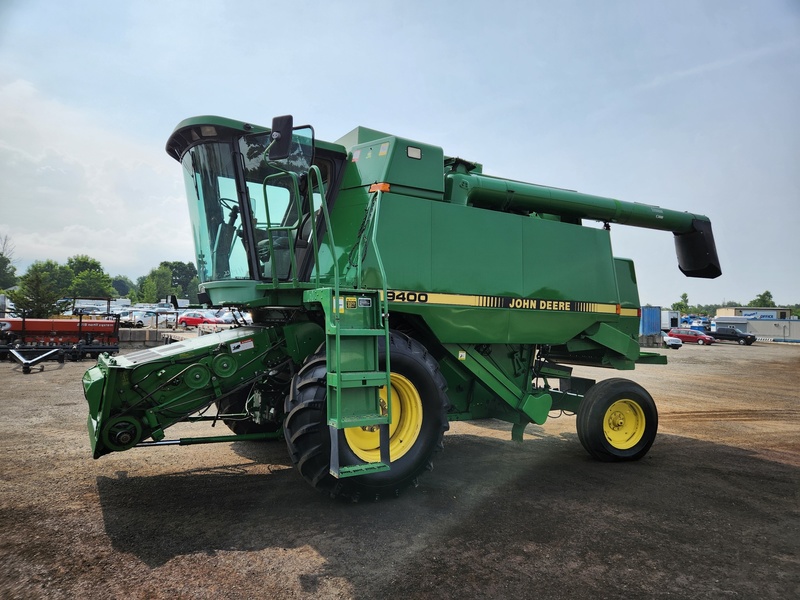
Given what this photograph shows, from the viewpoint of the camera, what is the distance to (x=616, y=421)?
260 inches

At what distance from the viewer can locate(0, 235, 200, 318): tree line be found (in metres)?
24.6

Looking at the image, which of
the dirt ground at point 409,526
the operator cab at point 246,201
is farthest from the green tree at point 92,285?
the dirt ground at point 409,526

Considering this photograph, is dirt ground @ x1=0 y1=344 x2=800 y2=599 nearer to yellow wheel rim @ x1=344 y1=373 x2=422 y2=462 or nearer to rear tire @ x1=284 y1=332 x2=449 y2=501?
rear tire @ x1=284 y1=332 x2=449 y2=501

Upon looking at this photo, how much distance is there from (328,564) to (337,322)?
172cm

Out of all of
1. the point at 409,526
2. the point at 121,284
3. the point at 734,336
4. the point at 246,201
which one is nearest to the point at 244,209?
the point at 246,201

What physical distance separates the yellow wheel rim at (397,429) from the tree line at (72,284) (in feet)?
8.24

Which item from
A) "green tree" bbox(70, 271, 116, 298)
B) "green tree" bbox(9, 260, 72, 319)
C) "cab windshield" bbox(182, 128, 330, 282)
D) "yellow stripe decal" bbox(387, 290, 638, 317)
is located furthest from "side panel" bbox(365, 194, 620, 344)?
"green tree" bbox(70, 271, 116, 298)

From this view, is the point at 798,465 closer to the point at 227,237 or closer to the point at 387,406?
the point at 387,406

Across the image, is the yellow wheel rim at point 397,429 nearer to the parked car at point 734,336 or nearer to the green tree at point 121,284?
the parked car at point 734,336

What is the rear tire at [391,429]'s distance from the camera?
4.24 meters

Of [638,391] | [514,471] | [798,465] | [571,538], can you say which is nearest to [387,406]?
[571,538]

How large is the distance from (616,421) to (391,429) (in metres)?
3.24

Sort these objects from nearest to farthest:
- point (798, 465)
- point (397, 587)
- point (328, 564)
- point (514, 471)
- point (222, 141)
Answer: point (397, 587)
point (328, 564)
point (222, 141)
point (514, 471)
point (798, 465)

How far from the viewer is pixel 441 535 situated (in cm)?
398
